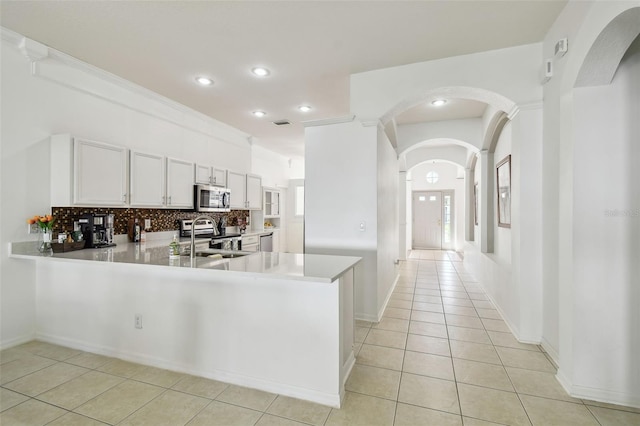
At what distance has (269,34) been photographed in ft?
8.84

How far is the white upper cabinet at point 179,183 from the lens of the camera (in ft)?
13.7

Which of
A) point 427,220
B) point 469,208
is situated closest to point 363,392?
point 469,208

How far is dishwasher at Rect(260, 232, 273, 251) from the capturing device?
6242 millimetres

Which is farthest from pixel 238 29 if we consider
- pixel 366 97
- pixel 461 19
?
pixel 461 19

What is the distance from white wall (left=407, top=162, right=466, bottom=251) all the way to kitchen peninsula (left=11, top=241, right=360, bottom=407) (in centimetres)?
801

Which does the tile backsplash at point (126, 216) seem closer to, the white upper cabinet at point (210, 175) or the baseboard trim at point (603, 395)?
the white upper cabinet at point (210, 175)

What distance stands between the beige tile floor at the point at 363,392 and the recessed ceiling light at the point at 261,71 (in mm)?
3124

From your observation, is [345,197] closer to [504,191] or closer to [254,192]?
[504,191]

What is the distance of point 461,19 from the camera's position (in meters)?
2.47

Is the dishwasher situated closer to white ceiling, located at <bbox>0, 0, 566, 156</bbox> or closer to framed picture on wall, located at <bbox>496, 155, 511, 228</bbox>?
white ceiling, located at <bbox>0, 0, 566, 156</bbox>

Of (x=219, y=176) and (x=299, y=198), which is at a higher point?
(x=219, y=176)

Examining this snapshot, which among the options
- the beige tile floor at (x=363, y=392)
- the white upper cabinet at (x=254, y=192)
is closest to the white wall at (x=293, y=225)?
the white upper cabinet at (x=254, y=192)

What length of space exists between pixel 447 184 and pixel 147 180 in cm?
874

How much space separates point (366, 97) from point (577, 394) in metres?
3.19
